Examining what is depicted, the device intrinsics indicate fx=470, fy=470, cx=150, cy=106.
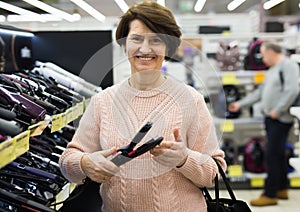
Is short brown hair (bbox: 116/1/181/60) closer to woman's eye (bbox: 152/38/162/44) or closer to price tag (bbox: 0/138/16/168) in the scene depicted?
woman's eye (bbox: 152/38/162/44)

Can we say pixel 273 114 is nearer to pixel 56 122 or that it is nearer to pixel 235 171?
pixel 235 171

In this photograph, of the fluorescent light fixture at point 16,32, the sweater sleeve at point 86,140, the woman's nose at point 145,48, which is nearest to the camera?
the woman's nose at point 145,48

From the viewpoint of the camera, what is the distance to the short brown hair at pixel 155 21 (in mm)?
1363

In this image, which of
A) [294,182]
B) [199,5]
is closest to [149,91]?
[294,182]

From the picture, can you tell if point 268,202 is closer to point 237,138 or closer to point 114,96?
point 237,138

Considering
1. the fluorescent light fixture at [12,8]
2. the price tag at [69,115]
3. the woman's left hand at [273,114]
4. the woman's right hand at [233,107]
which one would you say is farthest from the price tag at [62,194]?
the woman's right hand at [233,107]

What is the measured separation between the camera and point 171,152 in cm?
129

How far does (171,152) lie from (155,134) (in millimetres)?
93

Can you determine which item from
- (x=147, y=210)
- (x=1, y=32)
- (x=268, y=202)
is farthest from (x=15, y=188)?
(x=268, y=202)

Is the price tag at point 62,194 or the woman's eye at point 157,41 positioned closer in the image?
the woman's eye at point 157,41

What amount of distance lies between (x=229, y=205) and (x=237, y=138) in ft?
12.5

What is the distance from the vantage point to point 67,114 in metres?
1.90

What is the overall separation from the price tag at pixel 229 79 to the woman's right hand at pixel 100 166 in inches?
151

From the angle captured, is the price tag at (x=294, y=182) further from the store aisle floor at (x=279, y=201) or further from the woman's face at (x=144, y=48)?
the woman's face at (x=144, y=48)
